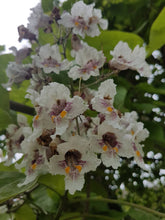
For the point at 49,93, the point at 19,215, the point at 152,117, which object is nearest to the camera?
the point at 49,93

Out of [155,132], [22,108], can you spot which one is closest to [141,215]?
[155,132]

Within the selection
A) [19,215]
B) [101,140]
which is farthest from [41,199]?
[101,140]

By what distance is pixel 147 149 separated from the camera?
731 mm

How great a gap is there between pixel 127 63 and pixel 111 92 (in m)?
0.14

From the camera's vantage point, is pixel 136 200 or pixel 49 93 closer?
pixel 49 93

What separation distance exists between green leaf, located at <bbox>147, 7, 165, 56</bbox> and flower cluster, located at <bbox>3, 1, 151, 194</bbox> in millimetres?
173

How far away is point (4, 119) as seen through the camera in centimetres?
68

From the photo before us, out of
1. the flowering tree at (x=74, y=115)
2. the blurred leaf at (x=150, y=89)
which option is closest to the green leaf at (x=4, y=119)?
the flowering tree at (x=74, y=115)

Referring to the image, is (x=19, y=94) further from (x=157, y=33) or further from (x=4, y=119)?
(x=157, y=33)

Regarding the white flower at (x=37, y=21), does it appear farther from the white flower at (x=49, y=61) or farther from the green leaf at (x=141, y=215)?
the green leaf at (x=141, y=215)

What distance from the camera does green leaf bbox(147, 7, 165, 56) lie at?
717 mm

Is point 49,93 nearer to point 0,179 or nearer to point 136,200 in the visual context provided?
point 0,179

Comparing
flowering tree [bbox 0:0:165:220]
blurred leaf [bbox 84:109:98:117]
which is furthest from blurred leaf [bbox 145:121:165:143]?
blurred leaf [bbox 84:109:98:117]

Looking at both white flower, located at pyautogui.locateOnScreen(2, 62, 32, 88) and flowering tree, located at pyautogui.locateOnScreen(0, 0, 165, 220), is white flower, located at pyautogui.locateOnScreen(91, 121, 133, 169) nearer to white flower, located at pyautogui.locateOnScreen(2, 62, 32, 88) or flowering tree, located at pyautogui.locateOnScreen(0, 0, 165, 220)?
flowering tree, located at pyautogui.locateOnScreen(0, 0, 165, 220)
